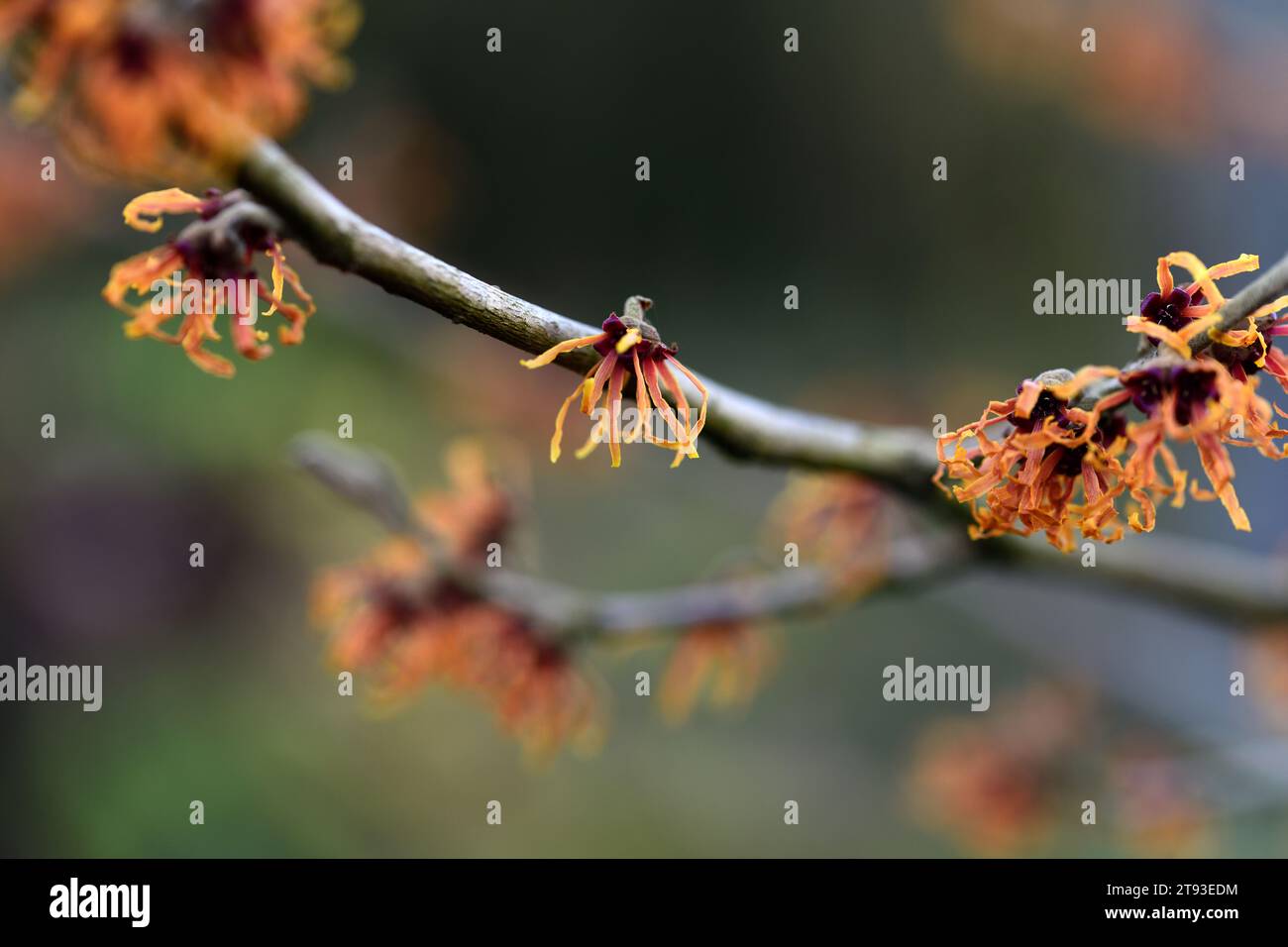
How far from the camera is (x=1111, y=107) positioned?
475cm

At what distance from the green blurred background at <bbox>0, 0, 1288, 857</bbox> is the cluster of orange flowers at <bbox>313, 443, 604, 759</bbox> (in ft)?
3.21

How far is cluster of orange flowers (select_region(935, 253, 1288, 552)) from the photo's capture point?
34.0 inches

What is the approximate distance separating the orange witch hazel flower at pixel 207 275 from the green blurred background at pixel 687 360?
4.86ft

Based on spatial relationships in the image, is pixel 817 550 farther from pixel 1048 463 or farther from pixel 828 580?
pixel 1048 463

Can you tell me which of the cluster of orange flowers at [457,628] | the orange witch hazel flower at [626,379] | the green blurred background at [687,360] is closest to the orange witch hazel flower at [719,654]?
the cluster of orange flowers at [457,628]

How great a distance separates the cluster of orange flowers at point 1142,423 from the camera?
0.86m

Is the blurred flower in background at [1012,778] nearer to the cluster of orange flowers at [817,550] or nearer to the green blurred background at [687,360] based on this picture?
the green blurred background at [687,360]

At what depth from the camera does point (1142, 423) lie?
2.90 ft

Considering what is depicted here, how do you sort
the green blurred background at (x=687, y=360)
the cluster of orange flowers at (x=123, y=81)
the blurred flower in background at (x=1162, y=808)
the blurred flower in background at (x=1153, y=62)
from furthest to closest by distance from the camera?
the blurred flower in background at (x=1153, y=62), the green blurred background at (x=687, y=360), the blurred flower in background at (x=1162, y=808), the cluster of orange flowers at (x=123, y=81)

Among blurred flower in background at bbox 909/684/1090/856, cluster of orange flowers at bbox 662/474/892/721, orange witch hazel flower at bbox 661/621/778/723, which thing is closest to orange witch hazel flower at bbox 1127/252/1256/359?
cluster of orange flowers at bbox 662/474/892/721

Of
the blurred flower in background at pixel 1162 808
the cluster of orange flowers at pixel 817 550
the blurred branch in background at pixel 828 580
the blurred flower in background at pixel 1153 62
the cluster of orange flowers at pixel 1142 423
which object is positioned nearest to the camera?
the cluster of orange flowers at pixel 1142 423

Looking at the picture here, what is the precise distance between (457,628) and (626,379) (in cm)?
84

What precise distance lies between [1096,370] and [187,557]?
390cm

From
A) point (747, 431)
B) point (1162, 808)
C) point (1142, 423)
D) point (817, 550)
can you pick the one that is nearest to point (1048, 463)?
point (1142, 423)
